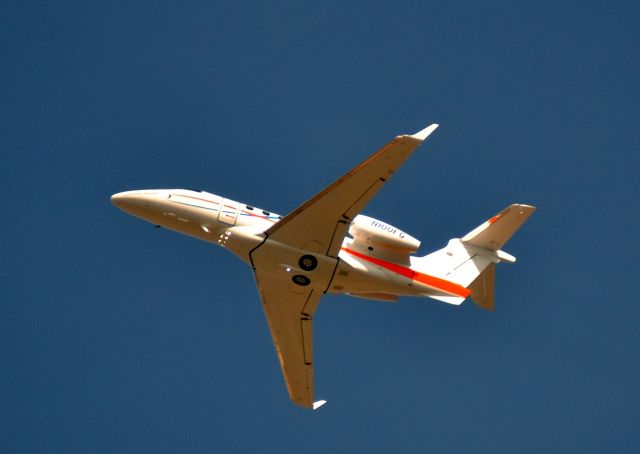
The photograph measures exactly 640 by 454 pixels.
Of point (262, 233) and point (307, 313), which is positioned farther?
point (307, 313)

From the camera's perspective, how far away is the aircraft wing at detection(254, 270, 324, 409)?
39094mm

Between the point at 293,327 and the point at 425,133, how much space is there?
11699mm

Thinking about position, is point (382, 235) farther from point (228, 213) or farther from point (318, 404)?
point (318, 404)

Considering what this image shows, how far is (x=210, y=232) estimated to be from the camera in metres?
37.6

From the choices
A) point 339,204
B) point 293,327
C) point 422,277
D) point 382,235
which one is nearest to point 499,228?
point 422,277

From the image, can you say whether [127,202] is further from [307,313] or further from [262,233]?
[307,313]

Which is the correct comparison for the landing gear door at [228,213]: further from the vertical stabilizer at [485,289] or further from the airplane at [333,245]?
the vertical stabilizer at [485,289]

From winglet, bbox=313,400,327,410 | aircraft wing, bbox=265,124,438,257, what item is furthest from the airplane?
winglet, bbox=313,400,327,410

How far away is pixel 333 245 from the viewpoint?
36.8 meters

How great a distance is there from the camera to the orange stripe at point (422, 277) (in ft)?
124

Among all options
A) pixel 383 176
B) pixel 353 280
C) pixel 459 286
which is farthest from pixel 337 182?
pixel 459 286

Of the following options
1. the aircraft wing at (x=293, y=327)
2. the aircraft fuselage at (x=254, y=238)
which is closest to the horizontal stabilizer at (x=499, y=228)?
the aircraft fuselage at (x=254, y=238)

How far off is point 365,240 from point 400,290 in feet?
7.81

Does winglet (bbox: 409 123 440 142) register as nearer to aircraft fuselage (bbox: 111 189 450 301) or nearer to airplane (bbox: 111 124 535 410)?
airplane (bbox: 111 124 535 410)
